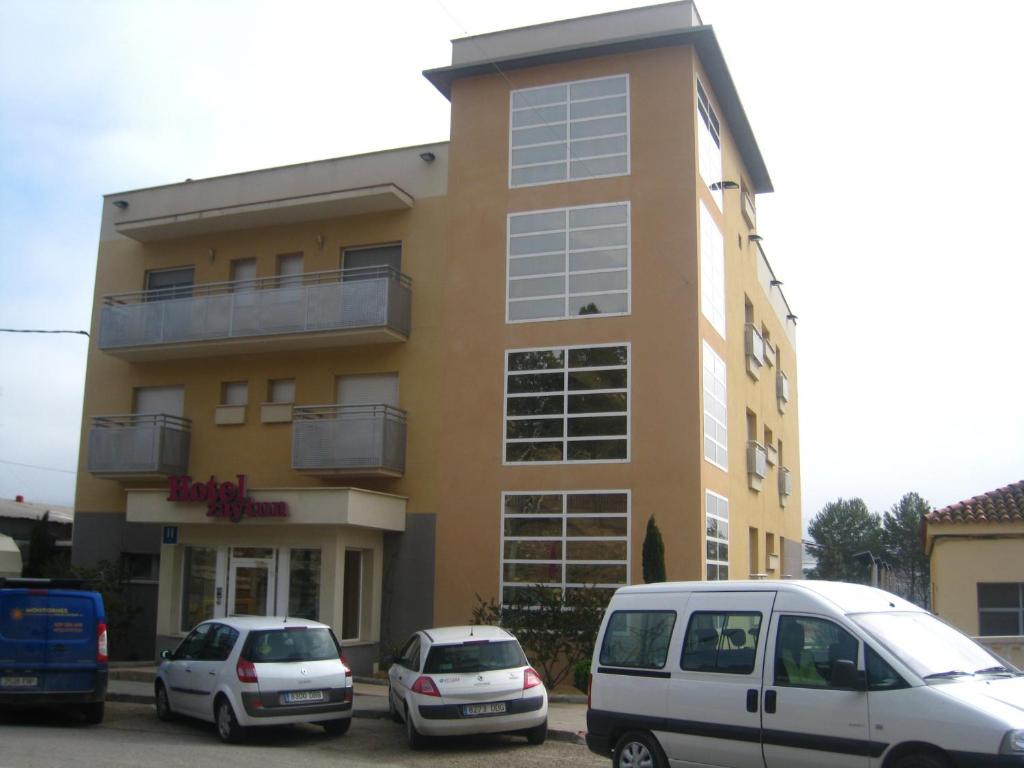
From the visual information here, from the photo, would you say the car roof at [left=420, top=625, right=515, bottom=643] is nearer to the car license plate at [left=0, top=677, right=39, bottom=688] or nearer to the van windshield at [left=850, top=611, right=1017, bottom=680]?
the car license plate at [left=0, top=677, right=39, bottom=688]

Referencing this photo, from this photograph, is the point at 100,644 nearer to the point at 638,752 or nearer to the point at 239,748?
the point at 239,748

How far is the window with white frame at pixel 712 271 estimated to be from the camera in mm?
21203

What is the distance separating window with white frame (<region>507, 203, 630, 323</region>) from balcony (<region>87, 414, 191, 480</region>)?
339 inches

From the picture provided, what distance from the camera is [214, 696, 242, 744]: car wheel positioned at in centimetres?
1309

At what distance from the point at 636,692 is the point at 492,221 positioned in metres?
13.8

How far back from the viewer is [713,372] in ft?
71.2

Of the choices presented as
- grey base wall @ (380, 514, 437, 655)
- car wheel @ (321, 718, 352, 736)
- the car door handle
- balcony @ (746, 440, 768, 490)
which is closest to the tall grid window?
balcony @ (746, 440, 768, 490)

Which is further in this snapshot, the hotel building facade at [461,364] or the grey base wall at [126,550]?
the grey base wall at [126,550]

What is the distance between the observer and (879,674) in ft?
27.0

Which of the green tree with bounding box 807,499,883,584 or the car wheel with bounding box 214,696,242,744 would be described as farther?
the green tree with bounding box 807,499,883,584

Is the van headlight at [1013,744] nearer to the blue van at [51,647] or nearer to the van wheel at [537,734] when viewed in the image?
the van wheel at [537,734]

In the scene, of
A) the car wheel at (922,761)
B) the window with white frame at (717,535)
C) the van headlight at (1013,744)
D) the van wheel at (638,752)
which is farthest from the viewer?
the window with white frame at (717,535)

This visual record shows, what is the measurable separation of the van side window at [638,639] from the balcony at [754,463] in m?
15.3

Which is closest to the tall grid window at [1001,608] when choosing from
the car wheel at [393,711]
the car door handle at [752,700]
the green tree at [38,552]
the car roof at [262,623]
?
the car wheel at [393,711]
